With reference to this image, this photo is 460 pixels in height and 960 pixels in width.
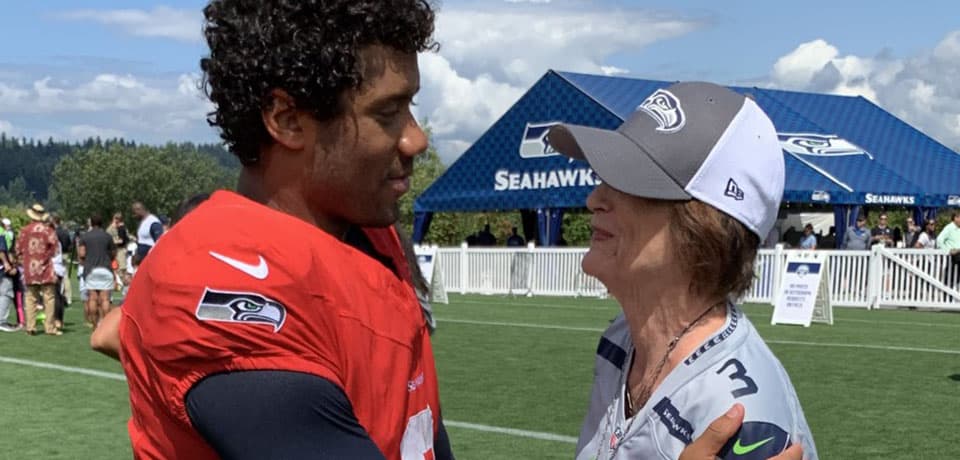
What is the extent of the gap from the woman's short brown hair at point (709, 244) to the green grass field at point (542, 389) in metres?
5.23

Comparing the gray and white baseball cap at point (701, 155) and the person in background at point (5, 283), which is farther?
the person in background at point (5, 283)

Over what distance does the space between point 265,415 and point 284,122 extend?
18.8 inches

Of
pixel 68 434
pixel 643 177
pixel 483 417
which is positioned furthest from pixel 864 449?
pixel 643 177

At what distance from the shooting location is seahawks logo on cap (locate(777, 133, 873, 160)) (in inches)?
1026

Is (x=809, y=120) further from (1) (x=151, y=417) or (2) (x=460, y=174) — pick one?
(1) (x=151, y=417)

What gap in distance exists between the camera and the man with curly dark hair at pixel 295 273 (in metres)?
1.47

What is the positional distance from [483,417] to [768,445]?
6970 millimetres

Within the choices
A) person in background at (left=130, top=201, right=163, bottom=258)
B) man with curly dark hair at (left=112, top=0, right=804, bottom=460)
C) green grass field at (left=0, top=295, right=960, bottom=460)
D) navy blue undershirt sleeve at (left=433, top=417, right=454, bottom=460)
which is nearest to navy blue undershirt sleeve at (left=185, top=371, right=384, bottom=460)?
man with curly dark hair at (left=112, top=0, right=804, bottom=460)

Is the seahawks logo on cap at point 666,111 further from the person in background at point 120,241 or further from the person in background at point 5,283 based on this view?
the person in background at point 120,241

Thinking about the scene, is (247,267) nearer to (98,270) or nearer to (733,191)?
(733,191)

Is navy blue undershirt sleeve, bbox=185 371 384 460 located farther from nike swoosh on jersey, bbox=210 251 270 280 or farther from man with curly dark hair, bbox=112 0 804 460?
nike swoosh on jersey, bbox=210 251 270 280

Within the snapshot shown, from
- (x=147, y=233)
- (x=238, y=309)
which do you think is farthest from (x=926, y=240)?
(x=238, y=309)

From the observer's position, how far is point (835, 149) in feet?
87.0

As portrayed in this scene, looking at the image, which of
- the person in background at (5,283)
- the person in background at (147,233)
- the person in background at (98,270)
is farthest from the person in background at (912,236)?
the person in background at (5,283)
